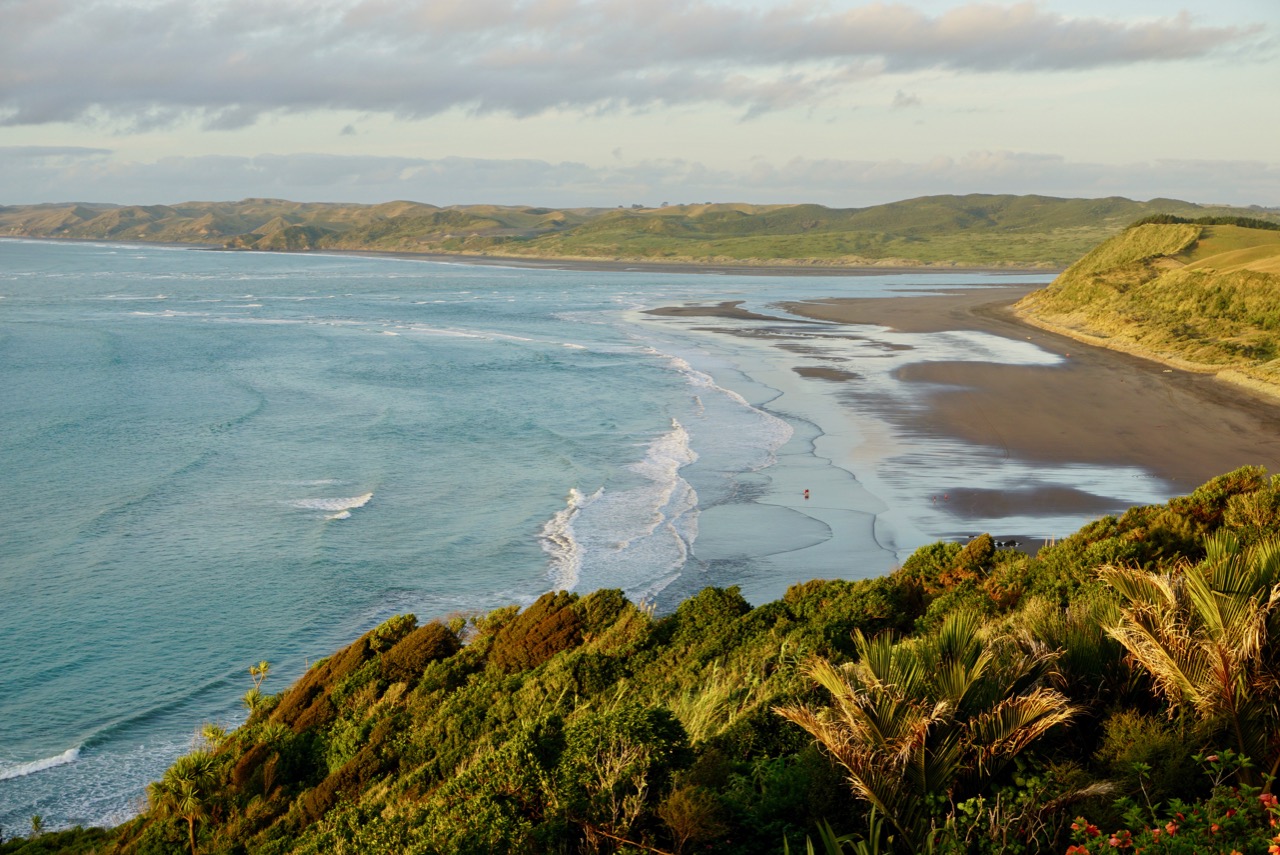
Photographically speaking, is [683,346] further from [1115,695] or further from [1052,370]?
[1115,695]

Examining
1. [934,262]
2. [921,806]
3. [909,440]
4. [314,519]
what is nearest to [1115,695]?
[921,806]

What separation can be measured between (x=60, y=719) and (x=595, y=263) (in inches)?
6771

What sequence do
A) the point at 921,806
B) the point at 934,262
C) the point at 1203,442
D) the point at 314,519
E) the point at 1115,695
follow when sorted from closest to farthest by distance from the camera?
1. the point at 921,806
2. the point at 1115,695
3. the point at 314,519
4. the point at 1203,442
5. the point at 934,262

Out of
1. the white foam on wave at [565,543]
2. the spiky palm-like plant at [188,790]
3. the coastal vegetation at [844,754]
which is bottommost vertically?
the white foam on wave at [565,543]

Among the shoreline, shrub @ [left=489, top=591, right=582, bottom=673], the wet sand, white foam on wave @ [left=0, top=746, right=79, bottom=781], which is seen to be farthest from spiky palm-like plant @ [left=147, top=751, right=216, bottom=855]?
the shoreline

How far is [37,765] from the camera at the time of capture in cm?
1366

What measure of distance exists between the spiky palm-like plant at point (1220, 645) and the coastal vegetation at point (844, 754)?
0.02 meters

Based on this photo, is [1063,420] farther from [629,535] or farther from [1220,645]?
[1220,645]

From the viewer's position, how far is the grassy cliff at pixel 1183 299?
49.2 metres

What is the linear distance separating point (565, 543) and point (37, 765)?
1113cm

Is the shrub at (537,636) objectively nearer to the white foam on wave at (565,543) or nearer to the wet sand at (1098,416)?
the white foam on wave at (565,543)

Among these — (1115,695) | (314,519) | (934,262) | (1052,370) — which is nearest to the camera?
(1115,695)

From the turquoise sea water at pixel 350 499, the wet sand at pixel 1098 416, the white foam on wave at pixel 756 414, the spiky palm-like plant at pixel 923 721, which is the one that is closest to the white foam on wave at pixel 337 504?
the turquoise sea water at pixel 350 499

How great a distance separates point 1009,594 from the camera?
41.0ft
